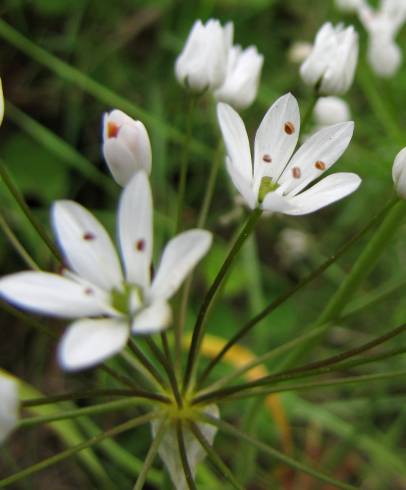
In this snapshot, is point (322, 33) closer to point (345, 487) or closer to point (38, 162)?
point (345, 487)

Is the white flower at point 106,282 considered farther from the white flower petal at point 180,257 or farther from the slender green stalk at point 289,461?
the slender green stalk at point 289,461

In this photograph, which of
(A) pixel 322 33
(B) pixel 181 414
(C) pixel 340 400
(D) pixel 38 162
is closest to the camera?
(B) pixel 181 414

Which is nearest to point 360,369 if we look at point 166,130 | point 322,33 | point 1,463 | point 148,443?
point 148,443

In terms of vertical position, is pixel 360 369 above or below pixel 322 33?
below

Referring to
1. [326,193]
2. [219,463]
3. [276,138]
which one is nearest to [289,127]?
[276,138]

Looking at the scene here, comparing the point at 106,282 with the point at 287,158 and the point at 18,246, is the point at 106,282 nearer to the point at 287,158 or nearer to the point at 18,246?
the point at 18,246

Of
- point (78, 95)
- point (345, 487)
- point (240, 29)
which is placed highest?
point (240, 29)
